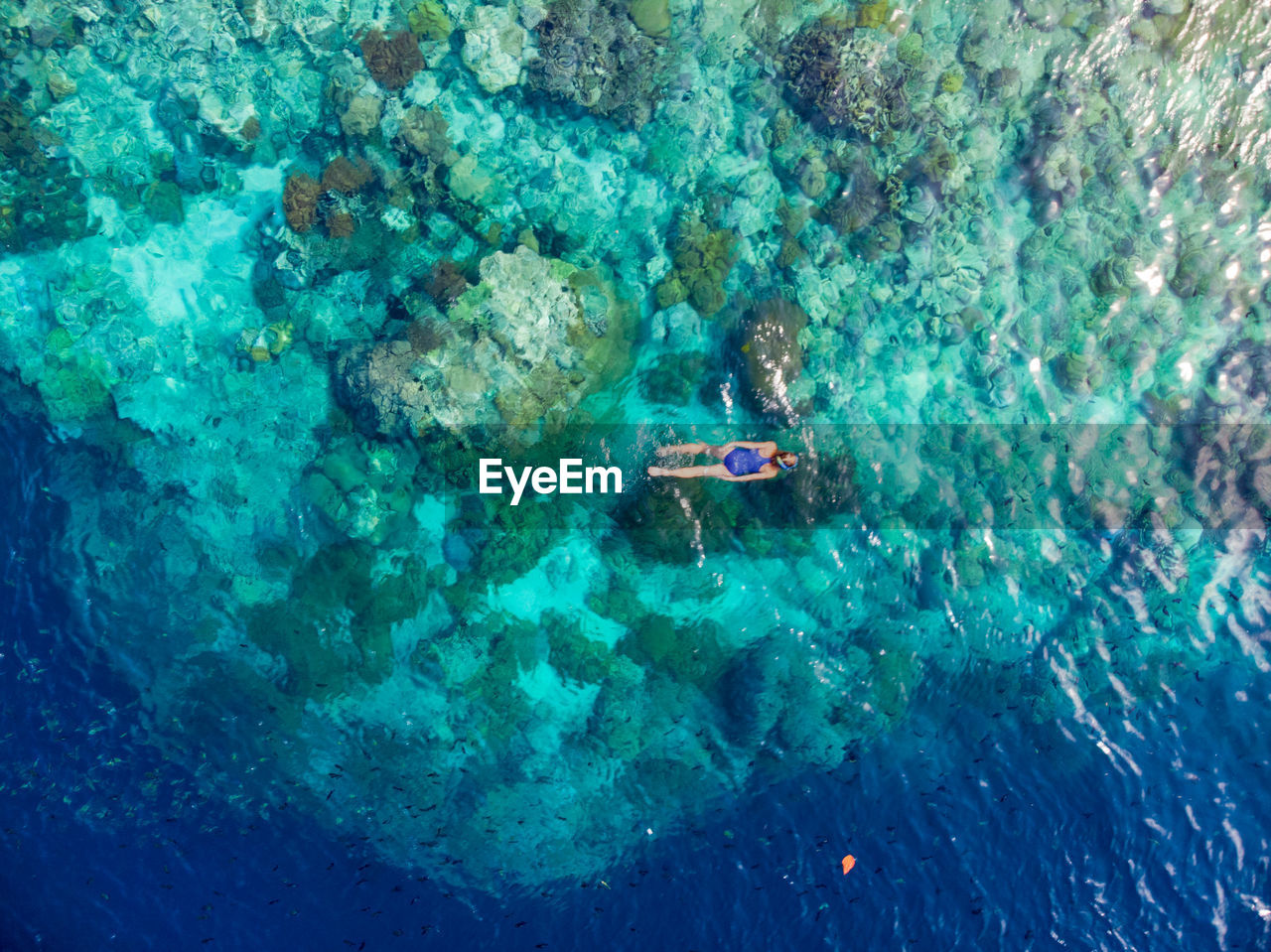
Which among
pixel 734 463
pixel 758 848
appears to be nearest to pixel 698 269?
pixel 734 463

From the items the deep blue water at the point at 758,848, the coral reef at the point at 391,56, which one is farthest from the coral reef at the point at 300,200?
the deep blue water at the point at 758,848

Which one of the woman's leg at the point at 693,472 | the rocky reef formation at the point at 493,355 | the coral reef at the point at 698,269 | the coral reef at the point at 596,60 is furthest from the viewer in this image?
the coral reef at the point at 698,269

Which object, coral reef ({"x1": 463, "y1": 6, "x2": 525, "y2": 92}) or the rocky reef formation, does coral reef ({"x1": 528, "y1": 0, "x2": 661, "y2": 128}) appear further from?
the rocky reef formation

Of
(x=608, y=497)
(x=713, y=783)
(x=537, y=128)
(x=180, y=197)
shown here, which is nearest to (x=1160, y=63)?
(x=537, y=128)

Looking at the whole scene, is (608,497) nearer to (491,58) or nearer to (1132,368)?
(491,58)

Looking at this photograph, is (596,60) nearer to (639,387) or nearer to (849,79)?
(849,79)

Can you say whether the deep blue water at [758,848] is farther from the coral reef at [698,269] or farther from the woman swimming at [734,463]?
the coral reef at [698,269]

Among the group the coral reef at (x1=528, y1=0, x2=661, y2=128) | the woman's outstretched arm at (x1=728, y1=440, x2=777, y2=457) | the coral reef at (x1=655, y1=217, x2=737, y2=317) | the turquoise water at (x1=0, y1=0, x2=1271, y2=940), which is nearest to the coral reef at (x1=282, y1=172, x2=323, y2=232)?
the turquoise water at (x1=0, y1=0, x2=1271, y2=940)

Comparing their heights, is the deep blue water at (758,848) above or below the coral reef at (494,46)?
below
